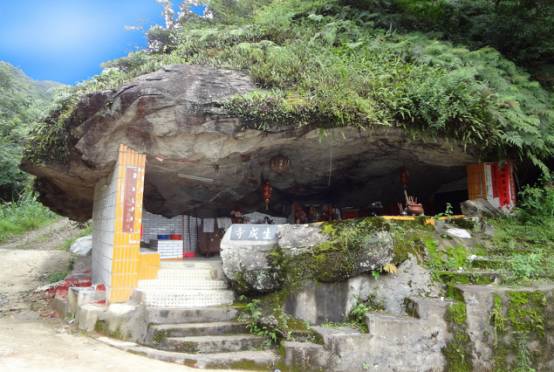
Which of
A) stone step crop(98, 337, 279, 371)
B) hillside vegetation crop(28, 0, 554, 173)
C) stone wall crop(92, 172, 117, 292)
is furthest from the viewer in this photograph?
hillside vegetation crop(28, 0, 554, 173)

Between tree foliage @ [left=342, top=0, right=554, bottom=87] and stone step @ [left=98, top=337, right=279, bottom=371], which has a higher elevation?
tree foliage @ [left=342, top=0, right=554, bottom=87]

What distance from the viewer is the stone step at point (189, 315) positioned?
5930 millimetres

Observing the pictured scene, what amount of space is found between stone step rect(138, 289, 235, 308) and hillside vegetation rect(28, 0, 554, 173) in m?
3.34

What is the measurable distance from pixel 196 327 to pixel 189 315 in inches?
14.9

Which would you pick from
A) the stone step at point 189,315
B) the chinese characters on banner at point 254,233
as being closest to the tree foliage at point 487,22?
the chinese characters on banner at point 254,233

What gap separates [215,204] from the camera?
Answer: 11953 millimetres

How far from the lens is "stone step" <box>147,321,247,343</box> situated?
5.62 meters

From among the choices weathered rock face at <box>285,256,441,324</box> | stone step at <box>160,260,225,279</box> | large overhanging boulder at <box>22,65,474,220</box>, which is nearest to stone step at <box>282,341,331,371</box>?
weathered rock face at <box>285,256,441,324</box>

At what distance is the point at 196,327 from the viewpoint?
577 cm

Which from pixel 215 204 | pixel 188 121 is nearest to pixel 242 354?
pixel 188 121

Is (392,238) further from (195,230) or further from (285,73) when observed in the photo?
(195,230)

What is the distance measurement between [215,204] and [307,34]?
5.84 metres

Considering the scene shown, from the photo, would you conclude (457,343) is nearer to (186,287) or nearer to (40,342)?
(186,287)

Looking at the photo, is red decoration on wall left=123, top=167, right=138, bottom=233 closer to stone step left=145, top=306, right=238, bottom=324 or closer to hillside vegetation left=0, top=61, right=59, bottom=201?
stone step left=145, top=306, right=238, bottom=324
